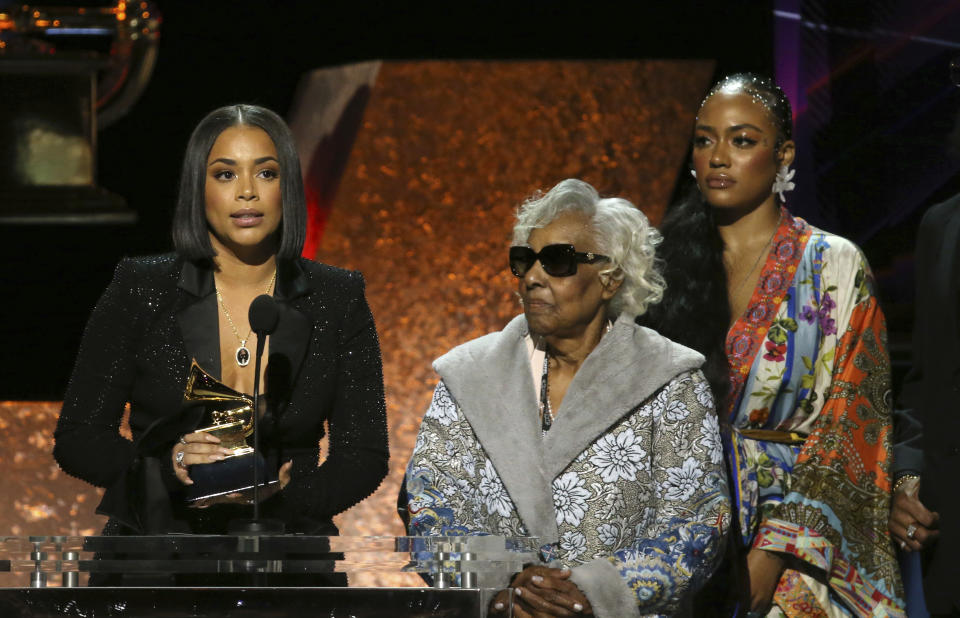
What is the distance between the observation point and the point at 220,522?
2.48 metres

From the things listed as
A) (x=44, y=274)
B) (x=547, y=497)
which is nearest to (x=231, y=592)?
(x=547, y=497)

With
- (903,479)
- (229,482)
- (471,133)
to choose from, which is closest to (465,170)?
(471,133)

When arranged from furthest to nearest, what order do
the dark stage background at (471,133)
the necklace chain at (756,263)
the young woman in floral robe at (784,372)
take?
the dark stage background at (471,133)
the necklace chain at (756,263)
the young woman in floral robe at (784,372)

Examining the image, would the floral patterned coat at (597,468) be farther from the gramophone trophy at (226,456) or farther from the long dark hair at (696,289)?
the gramophone trophy at (226,456)

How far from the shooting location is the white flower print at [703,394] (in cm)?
265

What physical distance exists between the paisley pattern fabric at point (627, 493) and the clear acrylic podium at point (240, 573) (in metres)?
0.55

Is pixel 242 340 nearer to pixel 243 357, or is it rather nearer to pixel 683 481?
pixel 243 357

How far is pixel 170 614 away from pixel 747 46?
2.76 meters

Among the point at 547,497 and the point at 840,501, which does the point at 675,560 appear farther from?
the point at 840,501

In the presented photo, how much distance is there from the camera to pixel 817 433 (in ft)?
9.56

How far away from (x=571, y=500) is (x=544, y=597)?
213mm

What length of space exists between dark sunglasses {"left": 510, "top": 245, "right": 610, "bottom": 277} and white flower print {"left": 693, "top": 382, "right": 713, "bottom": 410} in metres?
0.32

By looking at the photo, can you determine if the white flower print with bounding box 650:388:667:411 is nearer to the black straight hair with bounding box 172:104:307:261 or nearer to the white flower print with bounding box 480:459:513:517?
the white flower print with bounding box 480:459:513:517

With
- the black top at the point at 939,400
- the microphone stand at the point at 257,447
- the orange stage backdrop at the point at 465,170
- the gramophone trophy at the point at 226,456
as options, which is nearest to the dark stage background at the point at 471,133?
the orange stage backdrop at the point at 465,170
